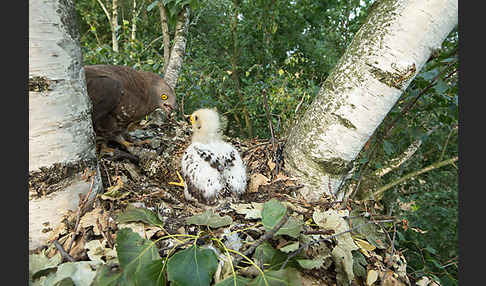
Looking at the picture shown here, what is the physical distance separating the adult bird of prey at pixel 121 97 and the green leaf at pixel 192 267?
1552 millimetres

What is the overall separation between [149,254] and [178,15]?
2361mm

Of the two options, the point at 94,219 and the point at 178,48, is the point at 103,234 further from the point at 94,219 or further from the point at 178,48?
the point at 178,48

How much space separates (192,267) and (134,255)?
0.60 feet

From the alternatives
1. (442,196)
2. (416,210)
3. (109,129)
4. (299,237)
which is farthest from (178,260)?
(442,196)

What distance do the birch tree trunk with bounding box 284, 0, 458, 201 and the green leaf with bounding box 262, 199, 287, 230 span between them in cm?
54

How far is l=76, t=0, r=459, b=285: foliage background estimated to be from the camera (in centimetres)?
327

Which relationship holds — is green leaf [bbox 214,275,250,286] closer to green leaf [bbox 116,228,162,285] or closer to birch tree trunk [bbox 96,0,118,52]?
green leaf [bbox 116,228,162,285]

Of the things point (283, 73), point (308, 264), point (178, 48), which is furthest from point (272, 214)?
point (283, 73)

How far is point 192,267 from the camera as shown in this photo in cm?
80

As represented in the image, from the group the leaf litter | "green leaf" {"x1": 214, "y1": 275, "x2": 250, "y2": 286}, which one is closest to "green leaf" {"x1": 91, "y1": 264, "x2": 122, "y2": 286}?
the leaf litter

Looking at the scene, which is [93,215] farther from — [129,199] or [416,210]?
[416,210]

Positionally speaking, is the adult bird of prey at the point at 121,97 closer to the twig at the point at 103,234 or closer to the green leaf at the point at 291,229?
the twig at the point at 103,234

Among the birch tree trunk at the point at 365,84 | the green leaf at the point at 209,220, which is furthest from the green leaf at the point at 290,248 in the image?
the birch tree trunk at the point at 365,84

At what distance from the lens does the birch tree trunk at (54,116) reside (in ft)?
3.03
